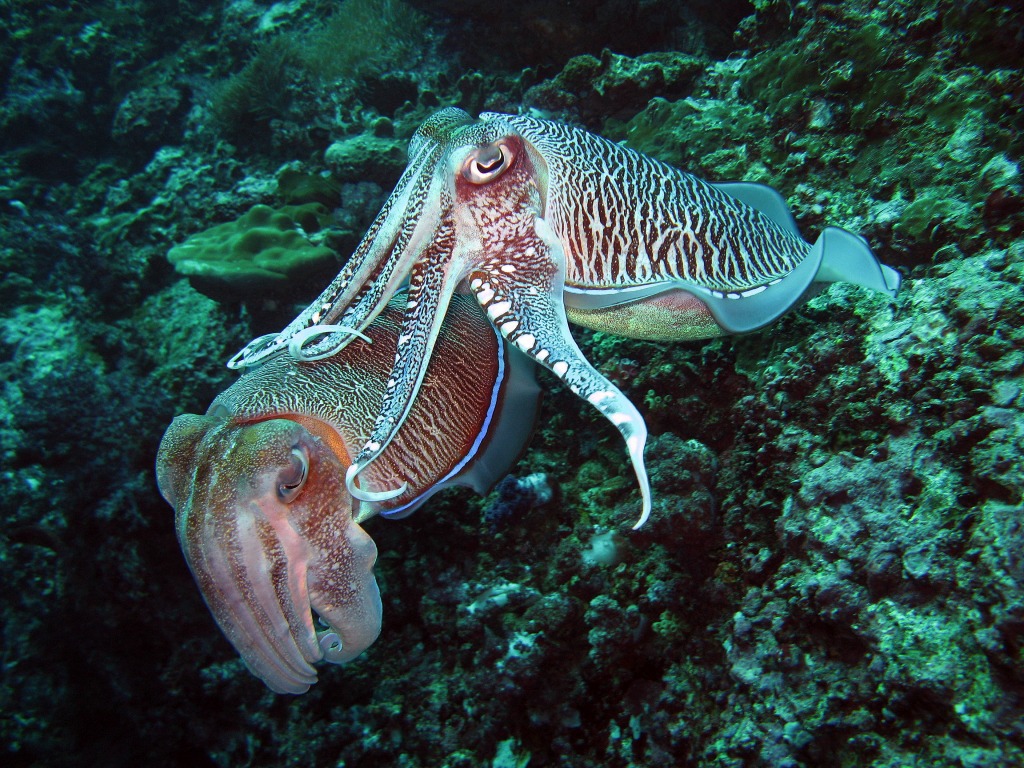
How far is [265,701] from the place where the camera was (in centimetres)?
400

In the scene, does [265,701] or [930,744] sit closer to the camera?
[930,744]

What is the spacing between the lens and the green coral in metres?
5.04

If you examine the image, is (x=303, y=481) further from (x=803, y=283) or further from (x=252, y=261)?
(x=252, y=261)

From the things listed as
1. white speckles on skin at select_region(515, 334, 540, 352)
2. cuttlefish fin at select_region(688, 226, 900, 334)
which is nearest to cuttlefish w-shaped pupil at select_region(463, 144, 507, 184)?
white speckles on skin at select_region(515, 334, 540, 352)

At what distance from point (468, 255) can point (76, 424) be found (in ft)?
18.6

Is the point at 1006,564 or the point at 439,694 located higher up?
the point at 1006,564

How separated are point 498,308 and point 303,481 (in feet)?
3.12

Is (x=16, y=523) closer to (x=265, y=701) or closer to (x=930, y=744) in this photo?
(x=265, y=701)

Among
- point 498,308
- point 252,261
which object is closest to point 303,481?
point 498,308

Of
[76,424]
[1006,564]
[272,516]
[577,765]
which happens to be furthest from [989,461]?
[76,424]

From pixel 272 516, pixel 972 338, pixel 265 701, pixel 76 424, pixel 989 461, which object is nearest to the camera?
pixel 989 461

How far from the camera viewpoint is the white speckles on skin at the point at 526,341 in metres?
1.69

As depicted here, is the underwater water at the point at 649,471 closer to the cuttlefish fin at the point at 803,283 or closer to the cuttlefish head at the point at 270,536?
the cuttlefish fin at the point at 803,283

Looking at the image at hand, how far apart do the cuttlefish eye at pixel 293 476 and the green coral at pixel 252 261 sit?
3.60 meters
